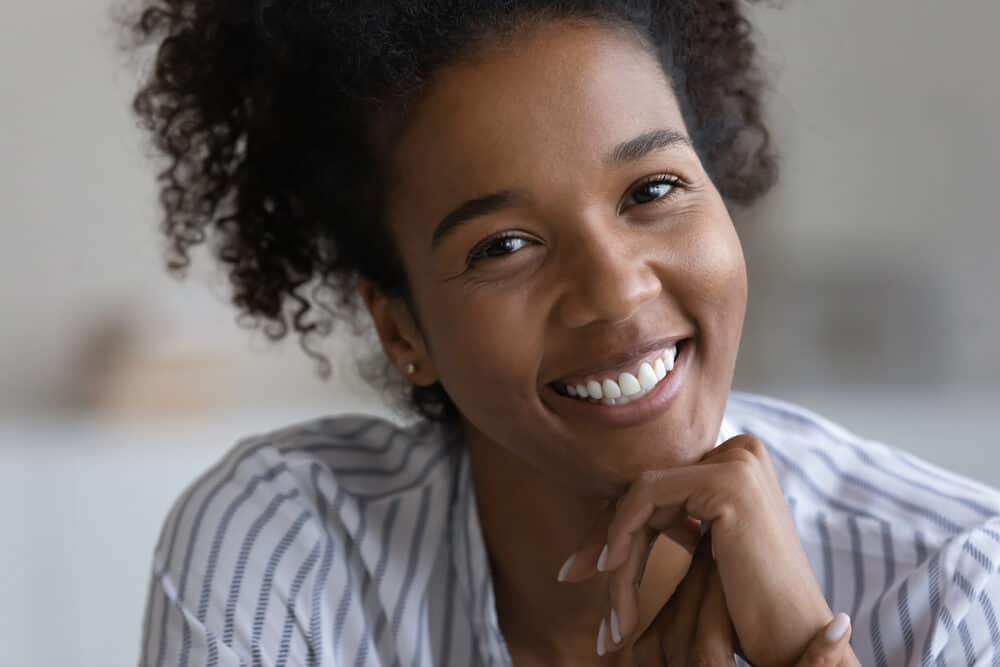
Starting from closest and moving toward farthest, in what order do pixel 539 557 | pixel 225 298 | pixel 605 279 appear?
pixel 605 279 → pixel 539 557 → pixel 225 298

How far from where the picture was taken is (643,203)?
1250 millimetres

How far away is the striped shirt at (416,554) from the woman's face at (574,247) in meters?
0.25

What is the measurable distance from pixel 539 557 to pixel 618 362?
357 mm

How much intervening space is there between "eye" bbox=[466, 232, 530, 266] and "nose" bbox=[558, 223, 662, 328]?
2.2 inches

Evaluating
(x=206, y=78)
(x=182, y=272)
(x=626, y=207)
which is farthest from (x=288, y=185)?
(x=626, y=207)

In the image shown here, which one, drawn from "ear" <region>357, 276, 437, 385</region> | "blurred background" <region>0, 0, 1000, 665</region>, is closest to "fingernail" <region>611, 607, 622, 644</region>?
"ear" <region>357, 276, 437, 385</region>

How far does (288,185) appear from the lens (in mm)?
1568

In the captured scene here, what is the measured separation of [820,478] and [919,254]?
1557 mm

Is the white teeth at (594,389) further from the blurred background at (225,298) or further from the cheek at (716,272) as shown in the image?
the blurred background at (225,298)

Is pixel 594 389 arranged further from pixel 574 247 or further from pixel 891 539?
pixel 891 539

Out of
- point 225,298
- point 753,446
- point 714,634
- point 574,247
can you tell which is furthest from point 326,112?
point 225,298

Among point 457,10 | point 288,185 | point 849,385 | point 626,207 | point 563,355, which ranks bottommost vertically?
point 849,385

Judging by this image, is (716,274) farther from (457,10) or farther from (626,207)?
(457,10)

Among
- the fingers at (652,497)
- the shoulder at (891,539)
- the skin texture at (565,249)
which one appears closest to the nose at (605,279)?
the skin texture at (565,249)
